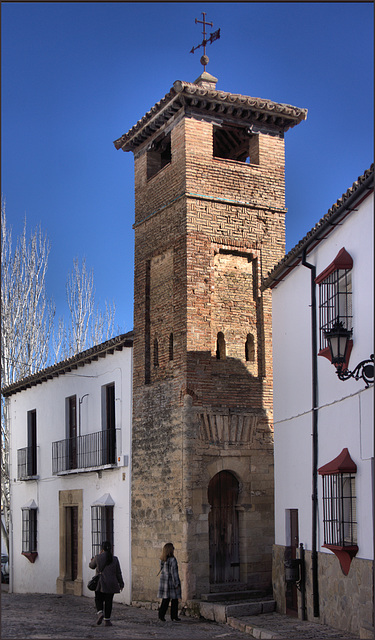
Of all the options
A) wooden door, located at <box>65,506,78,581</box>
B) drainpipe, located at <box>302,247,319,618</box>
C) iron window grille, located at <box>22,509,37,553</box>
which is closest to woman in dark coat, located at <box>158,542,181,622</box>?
drainpipe, located at <box>302,247,319,618</box>

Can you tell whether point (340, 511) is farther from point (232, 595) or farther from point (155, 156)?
point (155, 156)

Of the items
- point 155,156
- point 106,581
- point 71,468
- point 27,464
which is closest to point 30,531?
point 27,464

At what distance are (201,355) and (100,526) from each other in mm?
4989

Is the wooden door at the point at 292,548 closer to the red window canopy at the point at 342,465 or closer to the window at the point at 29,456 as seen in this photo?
the red window canopy at the point at 342,465

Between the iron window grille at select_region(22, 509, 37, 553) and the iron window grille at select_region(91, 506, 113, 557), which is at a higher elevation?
the iron window grille at select_region(91, 506, 113, 557)

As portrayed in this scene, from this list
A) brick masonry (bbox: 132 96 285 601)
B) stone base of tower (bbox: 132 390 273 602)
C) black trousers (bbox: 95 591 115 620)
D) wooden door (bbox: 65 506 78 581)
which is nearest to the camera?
black trousers (bbox: 95 591 115 620)

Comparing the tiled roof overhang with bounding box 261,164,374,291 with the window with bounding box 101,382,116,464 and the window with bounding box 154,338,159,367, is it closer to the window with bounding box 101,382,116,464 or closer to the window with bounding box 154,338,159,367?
the window with bounding box 154,338,159,367

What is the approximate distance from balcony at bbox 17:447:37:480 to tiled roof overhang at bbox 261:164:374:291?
10.7 metres

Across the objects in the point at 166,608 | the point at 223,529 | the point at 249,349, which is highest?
the point at 249,349

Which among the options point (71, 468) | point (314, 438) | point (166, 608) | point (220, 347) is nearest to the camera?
point (314, 438)

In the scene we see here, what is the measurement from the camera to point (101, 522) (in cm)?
1742

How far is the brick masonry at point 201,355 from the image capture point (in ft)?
48.1

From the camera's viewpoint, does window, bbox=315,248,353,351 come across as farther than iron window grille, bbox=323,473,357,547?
Yes

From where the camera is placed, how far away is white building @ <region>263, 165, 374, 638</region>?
32.4ft
